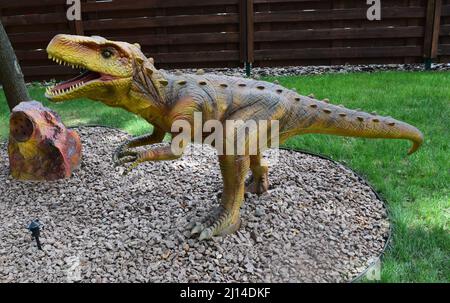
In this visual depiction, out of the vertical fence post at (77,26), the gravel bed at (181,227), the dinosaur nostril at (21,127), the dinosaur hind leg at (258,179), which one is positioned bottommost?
the gravel bed at (181,227)

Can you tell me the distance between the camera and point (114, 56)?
2471 millimetres

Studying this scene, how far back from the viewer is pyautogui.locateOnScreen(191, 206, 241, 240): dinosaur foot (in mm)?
3027

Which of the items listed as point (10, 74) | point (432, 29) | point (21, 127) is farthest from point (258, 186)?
point (432, 29)

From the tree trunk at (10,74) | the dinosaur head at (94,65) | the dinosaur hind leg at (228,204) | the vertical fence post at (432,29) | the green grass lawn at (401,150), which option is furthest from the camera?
the vertical fence post at (432,29)

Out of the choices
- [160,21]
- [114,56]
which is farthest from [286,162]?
[160,21]

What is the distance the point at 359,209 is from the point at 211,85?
168 centimetres

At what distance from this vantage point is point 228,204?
9.94 feet

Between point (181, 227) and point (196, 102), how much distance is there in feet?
3.59

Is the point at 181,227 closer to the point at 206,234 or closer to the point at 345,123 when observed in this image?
the point at 206,234

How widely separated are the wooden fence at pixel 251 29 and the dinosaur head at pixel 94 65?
19.8ft

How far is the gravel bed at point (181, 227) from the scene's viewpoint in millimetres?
2902

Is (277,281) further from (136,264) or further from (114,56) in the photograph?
(114,56)

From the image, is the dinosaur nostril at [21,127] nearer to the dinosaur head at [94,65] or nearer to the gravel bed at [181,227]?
the gravel bed at [181,227]

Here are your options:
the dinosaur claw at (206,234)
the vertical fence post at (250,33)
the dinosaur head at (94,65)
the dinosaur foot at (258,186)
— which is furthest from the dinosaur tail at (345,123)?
the vertical fence post at (250,33)
